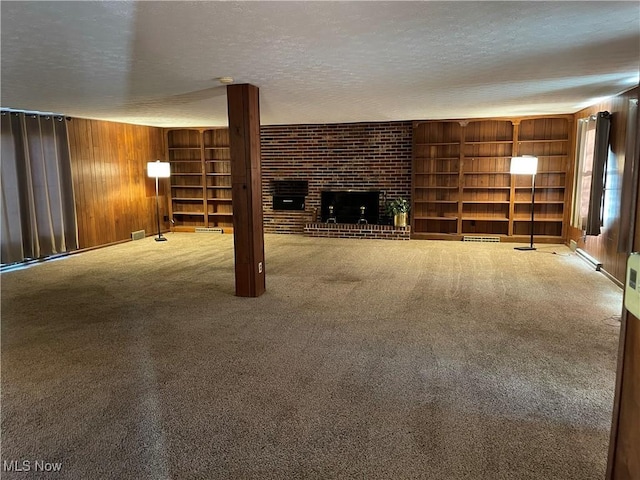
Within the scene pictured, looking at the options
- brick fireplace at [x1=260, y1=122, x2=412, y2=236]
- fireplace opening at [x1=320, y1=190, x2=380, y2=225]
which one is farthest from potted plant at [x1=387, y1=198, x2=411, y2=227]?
fireplace opening at [x1=320, y1=190, x2=380, y2=225]

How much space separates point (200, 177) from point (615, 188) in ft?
25.9

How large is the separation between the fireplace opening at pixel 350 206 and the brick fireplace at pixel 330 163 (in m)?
0.09

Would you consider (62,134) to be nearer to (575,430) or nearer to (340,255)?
(340,255)

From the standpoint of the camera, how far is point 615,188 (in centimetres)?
543

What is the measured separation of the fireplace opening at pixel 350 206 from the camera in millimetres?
9047

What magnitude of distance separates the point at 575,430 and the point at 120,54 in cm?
382

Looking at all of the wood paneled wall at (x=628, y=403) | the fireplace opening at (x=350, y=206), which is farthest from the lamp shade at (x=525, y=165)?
the wood paneled wall at (x=628, y=403)

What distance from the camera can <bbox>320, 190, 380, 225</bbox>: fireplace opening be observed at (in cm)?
905

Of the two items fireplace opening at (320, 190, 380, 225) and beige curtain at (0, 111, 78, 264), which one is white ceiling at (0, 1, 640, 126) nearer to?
beige curtain at (0, 111, 78, 264)

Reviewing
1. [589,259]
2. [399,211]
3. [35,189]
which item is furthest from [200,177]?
[589,259]

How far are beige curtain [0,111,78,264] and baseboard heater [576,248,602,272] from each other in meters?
7.84

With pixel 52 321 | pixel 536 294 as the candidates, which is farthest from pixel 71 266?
pixel 536 294

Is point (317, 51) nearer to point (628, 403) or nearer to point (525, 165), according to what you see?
point (628, 403)

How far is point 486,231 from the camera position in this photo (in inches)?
343
